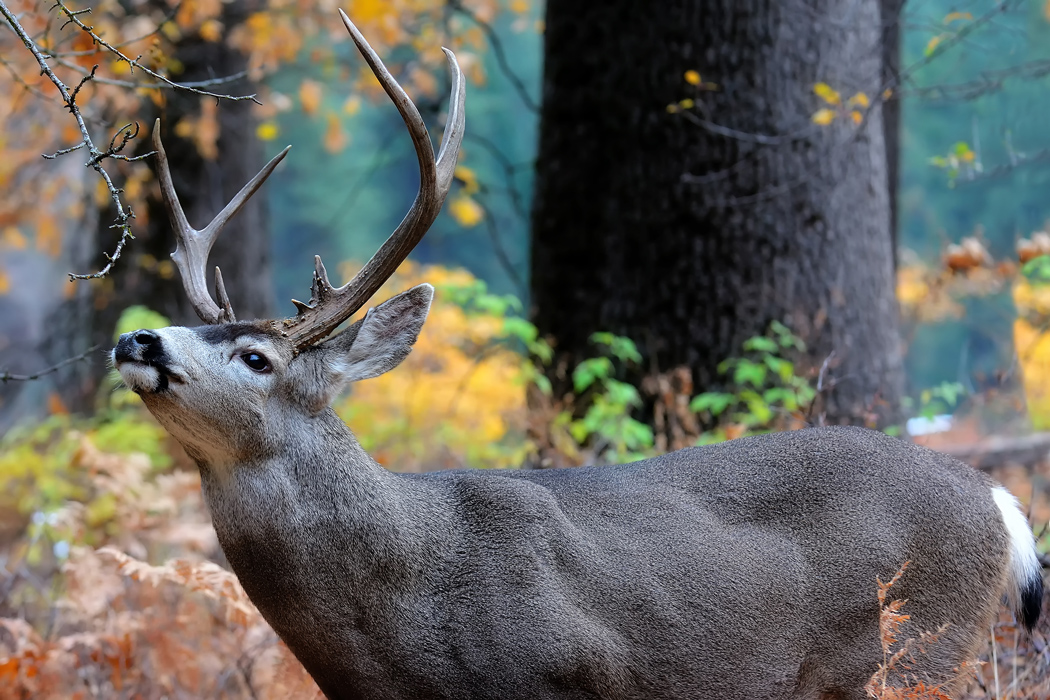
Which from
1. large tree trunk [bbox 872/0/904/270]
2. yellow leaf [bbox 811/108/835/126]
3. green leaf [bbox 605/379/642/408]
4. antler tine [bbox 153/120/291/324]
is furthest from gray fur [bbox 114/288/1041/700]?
large tree trunk [bbox 872/0/904/270]

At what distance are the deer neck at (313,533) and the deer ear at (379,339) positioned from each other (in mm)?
254

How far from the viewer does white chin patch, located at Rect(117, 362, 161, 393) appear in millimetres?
3104

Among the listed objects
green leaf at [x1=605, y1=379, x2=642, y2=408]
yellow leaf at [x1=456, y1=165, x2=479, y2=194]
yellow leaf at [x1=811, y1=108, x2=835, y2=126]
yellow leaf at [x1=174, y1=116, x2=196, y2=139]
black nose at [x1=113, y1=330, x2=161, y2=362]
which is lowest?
green leaf at [x1=605, y1=379, x2=642, y2=408]

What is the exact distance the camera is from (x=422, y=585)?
3.27 meters

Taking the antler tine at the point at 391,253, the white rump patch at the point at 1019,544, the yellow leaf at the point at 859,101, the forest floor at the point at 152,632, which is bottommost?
the forest floor at the point at 152,632

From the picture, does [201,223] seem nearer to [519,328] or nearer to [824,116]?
[519,328]

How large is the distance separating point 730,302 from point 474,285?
1507 mm

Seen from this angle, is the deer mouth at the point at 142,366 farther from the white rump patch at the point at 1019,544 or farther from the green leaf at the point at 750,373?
the green leaf at the point at 750,373

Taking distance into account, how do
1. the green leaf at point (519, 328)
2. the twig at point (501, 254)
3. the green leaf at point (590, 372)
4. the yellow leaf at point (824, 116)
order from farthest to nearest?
the twig at point (501, 254) < the green leaf at point (519, 328) < the green leaf at point (590, 372) < the yellow leaf at point (824, 116)

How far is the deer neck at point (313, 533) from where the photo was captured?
3.24 meters

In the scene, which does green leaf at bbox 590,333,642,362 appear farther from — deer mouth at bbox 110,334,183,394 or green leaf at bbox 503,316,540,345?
deer mouth at bbox 110,334,183,394

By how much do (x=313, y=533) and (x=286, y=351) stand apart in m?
0.59

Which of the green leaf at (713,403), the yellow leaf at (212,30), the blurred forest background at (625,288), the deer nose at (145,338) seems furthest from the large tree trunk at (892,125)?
the deer nose at (145,338)

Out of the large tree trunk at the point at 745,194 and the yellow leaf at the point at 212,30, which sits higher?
the yellow leaf at the point at 212,30
